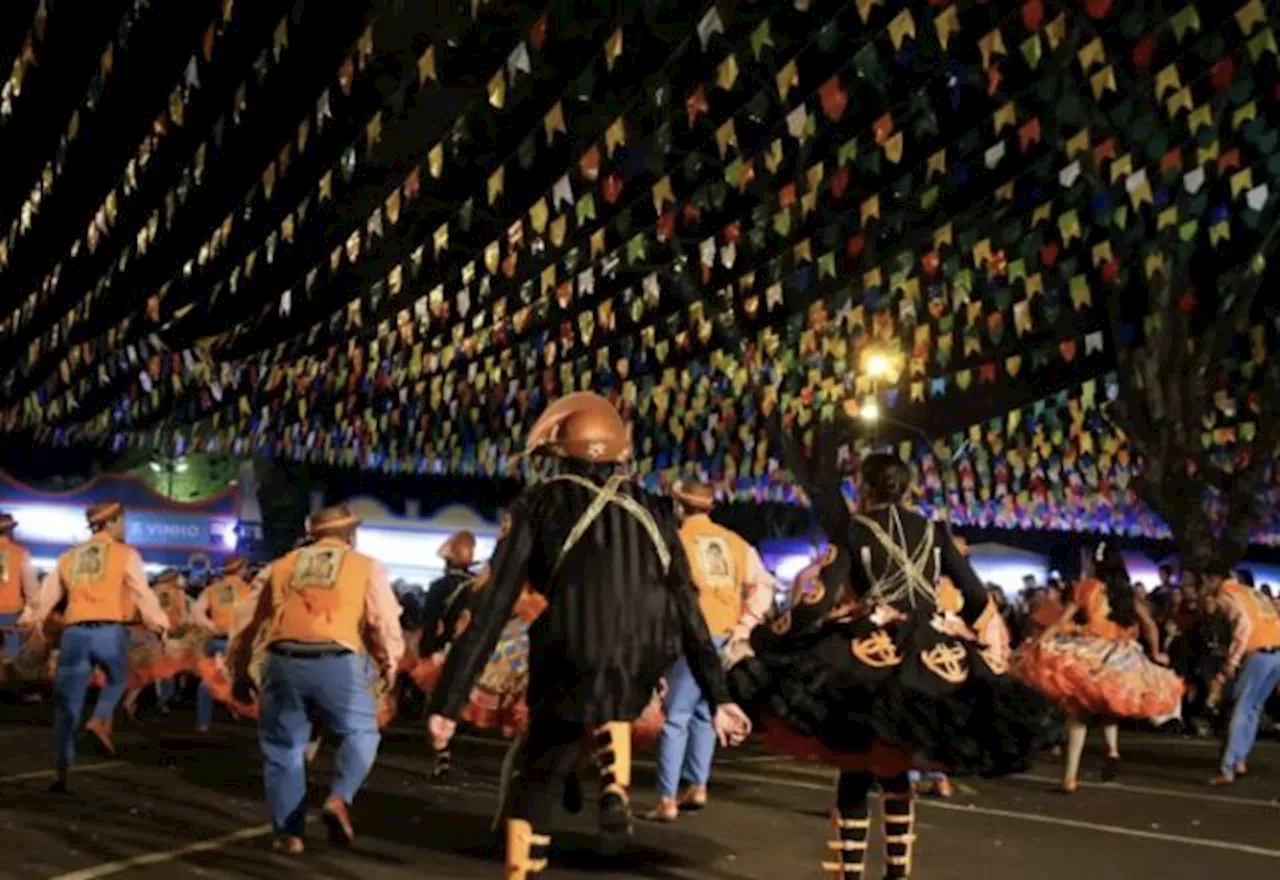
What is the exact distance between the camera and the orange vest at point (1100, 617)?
1295 cm

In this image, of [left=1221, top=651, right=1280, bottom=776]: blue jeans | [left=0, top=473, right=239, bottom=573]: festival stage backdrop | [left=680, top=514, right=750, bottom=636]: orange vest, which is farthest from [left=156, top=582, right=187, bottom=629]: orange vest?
[left=0, top=473, right=239, bottom=573]: festival stage backdrop

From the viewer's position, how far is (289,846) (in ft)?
28.4

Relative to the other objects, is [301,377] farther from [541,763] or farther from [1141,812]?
[541,763]

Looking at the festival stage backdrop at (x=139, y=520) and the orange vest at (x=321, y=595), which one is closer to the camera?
the orange vest at (x=321, y=595)

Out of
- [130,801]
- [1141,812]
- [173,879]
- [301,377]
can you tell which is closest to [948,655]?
[173,879]

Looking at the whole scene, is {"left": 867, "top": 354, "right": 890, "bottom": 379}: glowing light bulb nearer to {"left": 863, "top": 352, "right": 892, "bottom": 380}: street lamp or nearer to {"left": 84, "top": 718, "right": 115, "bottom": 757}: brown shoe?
{"left": 863, "top": 352, "right": 892, "bottom": 380}: street lamp

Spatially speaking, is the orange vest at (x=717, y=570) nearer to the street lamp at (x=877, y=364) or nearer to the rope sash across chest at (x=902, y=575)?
the rope sash across chest at (x=902, y=575)

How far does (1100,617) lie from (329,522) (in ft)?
22.6

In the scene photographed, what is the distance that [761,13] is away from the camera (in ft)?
40.0

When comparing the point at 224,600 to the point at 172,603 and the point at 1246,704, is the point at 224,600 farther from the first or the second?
the point at 1246,704

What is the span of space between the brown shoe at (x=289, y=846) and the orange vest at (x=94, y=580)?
3535mm

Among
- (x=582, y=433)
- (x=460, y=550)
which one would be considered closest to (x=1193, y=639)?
(x=460, y=550)

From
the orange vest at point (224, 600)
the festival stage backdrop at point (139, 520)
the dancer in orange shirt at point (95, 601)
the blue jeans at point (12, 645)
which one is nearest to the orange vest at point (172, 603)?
the orange vest at point (224, 600)

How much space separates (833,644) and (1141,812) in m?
5.43
